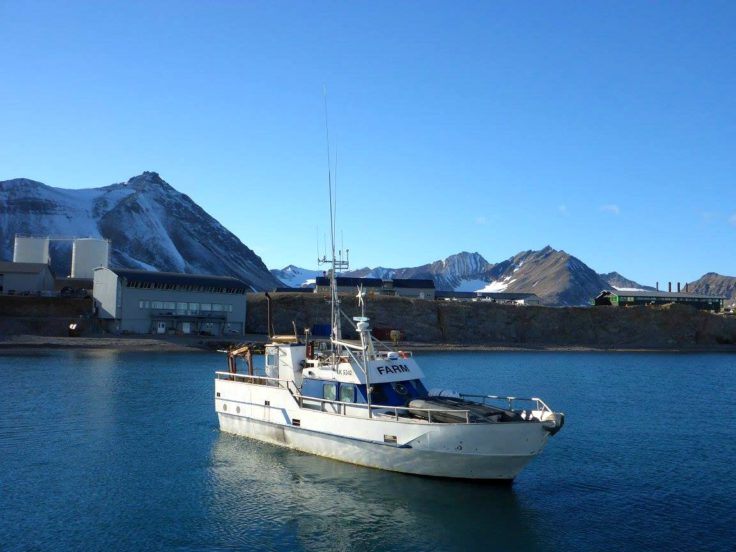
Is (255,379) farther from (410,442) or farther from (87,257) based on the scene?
(87,257)

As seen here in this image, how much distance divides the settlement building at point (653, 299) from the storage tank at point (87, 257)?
11726 cm

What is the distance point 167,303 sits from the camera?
303ft

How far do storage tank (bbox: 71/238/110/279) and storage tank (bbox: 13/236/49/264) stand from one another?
20.0 feet

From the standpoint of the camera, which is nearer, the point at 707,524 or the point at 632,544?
the point at 632,544

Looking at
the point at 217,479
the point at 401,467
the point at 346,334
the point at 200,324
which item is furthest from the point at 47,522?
the point at 346,334

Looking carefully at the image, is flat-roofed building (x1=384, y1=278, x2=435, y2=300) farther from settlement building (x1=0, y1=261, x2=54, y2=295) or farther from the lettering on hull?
the lettering on hull

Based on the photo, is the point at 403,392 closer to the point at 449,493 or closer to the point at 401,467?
the point at 401,467

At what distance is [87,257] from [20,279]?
34738 millimetres

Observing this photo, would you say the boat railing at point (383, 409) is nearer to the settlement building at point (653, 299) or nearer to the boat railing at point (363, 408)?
the boat railing at point (363, 408)

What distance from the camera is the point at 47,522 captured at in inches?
851

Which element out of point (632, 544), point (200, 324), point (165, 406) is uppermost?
point (200, 324)

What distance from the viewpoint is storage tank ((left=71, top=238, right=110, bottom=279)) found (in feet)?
438

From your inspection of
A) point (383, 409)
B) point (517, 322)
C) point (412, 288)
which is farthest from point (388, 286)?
point (383, 409)

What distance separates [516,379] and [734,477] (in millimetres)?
34519
